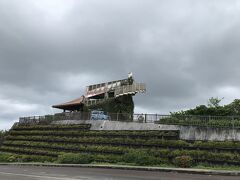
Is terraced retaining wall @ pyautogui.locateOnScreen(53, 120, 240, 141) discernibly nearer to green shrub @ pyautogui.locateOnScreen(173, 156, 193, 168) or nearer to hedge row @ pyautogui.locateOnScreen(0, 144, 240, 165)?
hedge row @ pyautogui.locateOnScreen(0, 144, 240, 165)

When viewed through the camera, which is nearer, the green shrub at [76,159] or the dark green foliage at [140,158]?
the dark green foliage at [140,158]

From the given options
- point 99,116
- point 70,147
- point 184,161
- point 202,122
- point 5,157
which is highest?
point 99,116

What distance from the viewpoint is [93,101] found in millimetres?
52531

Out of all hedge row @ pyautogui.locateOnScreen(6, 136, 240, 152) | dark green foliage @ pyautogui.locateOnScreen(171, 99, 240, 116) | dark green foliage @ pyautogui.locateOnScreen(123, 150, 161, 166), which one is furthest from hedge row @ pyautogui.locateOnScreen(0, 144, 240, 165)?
dark green foliage @ pyautogui.locateOnScreen(171, 99, 240, 116)

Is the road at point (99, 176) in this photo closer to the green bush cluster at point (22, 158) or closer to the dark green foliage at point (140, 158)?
the dark green foliage at point (140, 158)

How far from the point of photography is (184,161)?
28.5 m

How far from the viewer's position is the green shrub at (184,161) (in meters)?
28.3


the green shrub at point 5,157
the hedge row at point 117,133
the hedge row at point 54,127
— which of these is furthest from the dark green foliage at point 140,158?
the green shrub at point 5,157

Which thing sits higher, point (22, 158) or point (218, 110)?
point (218, 110)

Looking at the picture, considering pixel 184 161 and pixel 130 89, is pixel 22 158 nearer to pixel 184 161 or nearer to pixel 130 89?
pixel 130 89

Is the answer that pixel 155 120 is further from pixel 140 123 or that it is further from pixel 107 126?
pixel 107 126

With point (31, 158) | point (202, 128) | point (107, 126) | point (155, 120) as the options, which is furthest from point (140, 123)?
point (31, 158)

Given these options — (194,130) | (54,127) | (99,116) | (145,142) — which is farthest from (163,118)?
(54,127)

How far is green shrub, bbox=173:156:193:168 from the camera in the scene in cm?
2833
